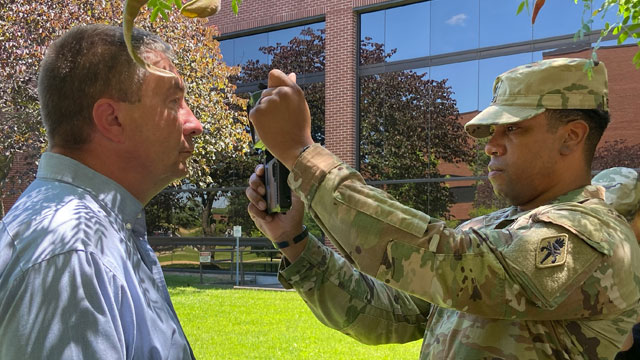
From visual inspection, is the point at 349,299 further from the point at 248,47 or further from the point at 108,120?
the point at 248,47

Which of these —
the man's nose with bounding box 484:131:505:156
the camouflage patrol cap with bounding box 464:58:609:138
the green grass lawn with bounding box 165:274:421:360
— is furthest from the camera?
the green grass lawn with bounding box 165:274:421:360

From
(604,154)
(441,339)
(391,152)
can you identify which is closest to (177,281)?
(391,152)

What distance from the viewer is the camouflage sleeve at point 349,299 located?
2203mm

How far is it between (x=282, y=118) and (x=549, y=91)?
0.84 meters

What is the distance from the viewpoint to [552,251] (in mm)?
1570

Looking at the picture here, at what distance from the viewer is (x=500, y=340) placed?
1.78 metres

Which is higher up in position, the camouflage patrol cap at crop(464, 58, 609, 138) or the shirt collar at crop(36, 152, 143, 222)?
the camouflage patrol cap at crop(464, 58, 609, 138)

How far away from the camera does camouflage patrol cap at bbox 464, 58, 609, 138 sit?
1.88m

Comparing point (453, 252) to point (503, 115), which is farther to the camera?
point (503, 115)

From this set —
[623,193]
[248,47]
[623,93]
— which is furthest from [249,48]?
[623,193]

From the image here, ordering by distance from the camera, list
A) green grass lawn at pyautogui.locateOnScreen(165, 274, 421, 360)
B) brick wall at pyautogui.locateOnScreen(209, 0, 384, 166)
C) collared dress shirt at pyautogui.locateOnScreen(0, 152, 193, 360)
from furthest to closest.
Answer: brick wall at pyautogui.locateOnScreen(209, 0, 384, 166) → green grass lawn at pyautogui.locateOnScreen(165, 274, 421, 360) → collared dress shirt at pyautogui.locateOnScreen(0, 152, 193, 360)

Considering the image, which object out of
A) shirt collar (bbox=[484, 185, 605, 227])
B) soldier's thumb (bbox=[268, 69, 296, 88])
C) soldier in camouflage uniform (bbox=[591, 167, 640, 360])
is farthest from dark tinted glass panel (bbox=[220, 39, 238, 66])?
soldier's thumb (bbox=[268, 69, 296, 88])

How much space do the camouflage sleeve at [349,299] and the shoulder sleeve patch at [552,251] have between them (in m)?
0.83

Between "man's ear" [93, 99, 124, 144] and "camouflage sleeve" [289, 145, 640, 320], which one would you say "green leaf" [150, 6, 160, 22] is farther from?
"camouflage sleeve" [289, 145, 640, 320]
